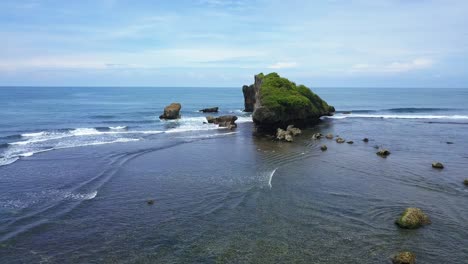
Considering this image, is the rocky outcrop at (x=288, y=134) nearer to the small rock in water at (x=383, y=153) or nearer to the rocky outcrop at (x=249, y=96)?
the small rock in water at (x=383, y=153)

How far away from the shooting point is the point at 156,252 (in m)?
18.5

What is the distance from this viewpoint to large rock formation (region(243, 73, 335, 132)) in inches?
2488

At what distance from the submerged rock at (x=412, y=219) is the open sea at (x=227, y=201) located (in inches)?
18.4

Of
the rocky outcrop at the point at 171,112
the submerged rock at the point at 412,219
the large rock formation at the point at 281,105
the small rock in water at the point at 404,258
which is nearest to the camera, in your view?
the small rock in water at the point at 404,258

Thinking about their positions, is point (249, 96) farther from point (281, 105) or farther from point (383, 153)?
point (383, 153)

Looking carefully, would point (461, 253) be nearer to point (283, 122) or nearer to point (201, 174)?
point (201, 174)

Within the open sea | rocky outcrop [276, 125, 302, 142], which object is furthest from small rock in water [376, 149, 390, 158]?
rocky outcrop [276, 125, 302, 142]

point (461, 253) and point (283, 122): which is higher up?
point (283, 122)

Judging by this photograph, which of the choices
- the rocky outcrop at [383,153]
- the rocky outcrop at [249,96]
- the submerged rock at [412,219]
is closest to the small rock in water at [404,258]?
the submerged rock at [412,219]

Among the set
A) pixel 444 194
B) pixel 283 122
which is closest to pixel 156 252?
pixel 444 194

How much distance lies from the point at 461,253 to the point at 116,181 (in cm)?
2452

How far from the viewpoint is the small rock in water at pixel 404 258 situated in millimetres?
16969

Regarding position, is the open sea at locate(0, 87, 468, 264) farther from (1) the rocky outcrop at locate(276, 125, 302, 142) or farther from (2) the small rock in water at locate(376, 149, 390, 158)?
(1) the rocky outcrop at locate(276, 125, 302, 142)

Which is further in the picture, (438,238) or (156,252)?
(438,238)
